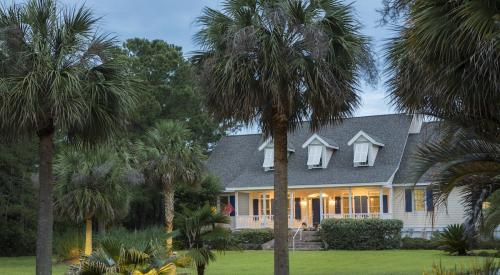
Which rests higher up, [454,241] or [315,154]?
[315,154]

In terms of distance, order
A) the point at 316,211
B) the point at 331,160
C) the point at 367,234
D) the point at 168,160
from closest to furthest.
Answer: the point at 168,160 → the point at 367,234 → the point at 331,160 → the point at 316,211

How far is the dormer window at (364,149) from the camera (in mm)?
42844

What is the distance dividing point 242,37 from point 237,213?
30879 millimetres

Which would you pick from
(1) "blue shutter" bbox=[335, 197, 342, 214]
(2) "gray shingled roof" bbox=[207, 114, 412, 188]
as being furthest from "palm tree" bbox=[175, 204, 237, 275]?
(1) "blue shutter" bbox=[335, 197, 342, 214]

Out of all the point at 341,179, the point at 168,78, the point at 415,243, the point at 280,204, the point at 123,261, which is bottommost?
the point at 415,243

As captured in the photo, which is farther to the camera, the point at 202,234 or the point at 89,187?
the point at 89,187

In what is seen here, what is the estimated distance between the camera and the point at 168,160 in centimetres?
3453

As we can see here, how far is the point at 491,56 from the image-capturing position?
895cm

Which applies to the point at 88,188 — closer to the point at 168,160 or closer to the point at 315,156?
the point at 168,160

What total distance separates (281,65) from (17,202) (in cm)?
2638

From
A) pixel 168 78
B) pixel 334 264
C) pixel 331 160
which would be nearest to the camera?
pixel 334 264

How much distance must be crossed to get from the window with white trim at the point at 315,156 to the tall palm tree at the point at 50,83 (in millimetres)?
29573

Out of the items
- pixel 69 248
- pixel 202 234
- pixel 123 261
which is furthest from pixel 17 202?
pixel 123 261

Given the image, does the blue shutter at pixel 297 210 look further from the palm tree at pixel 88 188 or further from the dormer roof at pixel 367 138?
the palm tree at pixel 88 188
